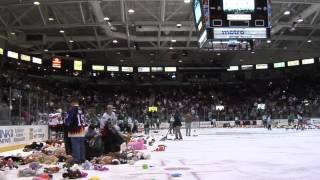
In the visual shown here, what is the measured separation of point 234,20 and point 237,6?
50 cm

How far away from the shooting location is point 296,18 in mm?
29797

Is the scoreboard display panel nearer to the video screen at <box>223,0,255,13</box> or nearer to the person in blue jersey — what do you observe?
the video screen at <box>223,0,255,13</box>

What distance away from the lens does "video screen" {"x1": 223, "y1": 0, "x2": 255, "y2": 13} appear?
635 inches

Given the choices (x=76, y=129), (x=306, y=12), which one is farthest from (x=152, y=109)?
(x=76, y=129)

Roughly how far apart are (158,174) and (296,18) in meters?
23.7

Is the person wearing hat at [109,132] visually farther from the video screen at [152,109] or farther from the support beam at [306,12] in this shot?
the video screen at [152,109]

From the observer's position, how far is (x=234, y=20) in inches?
634

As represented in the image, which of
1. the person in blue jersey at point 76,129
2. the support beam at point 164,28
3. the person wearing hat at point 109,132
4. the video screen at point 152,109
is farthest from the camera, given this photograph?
the video screen at point 152,109

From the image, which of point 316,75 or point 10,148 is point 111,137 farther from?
point 316,75

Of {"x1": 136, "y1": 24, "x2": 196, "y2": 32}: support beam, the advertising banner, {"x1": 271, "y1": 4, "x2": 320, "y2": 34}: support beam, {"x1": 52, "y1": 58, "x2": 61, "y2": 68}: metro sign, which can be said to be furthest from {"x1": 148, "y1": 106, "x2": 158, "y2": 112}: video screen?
the advertising banner

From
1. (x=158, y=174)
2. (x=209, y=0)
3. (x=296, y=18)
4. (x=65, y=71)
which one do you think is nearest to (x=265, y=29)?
(x=209, y=0)

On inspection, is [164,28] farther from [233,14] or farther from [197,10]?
[233,14]

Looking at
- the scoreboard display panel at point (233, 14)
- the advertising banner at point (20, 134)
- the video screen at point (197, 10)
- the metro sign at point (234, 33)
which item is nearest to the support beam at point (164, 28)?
the advertising banner at point (20, 134)

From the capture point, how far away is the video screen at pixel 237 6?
52.9 ft
